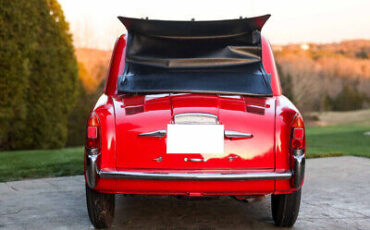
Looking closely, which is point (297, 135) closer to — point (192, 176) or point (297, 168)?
point (297, 168)

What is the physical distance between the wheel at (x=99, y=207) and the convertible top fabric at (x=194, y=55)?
35.2 inches

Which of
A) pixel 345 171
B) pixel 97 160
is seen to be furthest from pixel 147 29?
pixel 345 171

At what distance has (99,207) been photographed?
12.7 feet

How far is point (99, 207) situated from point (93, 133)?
70 cm

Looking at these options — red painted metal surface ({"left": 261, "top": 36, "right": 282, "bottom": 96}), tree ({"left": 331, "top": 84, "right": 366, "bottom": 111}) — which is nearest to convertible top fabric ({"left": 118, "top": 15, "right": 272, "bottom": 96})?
red painted metal surface ({"left": 261, "top": 36, "right": 282, "bottom": 96})

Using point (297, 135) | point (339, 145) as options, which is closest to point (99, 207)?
point (297, 135)

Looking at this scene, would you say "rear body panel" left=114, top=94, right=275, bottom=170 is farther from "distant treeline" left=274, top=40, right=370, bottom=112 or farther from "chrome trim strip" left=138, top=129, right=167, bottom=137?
"distant treeline" left=274, top=40, right=370, bottom=112

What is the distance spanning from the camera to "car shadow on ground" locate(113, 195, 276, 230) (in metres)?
4.17

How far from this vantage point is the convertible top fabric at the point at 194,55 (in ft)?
13.4

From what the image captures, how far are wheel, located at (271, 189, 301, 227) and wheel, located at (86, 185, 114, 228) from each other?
140 cm

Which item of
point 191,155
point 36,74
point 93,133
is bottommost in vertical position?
point 36,74

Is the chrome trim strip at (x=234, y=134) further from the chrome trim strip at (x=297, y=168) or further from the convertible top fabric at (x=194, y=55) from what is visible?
the convertible top fabric at (x=194, y=55)

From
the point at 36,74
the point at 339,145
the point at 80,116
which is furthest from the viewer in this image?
the point at 80,116

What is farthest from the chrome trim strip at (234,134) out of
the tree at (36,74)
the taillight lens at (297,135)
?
the tree at (36,74)
